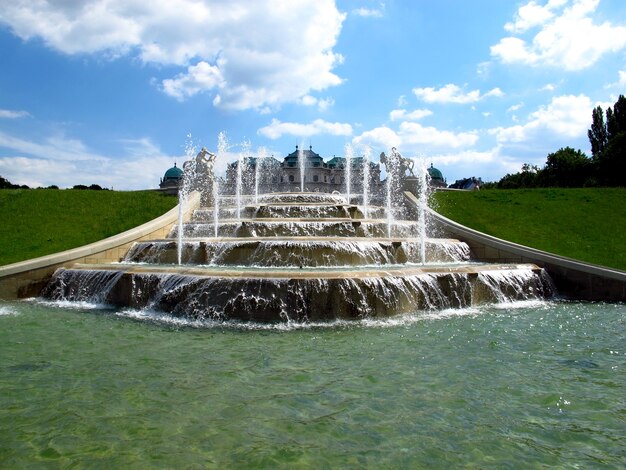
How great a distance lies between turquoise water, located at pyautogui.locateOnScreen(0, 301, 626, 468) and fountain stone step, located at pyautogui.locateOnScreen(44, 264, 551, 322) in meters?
0.60

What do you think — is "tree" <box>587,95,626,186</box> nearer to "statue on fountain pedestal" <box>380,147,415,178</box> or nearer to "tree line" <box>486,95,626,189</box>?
"tree line" <box>486,95,626,189</box>

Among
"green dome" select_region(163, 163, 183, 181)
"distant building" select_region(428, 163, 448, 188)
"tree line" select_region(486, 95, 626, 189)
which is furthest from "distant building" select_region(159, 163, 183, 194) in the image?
"tree line" select_region(486, 95, 626, 189)

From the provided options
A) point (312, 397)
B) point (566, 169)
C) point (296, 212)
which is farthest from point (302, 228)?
point (566, 169)

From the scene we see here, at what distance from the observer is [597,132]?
173ft

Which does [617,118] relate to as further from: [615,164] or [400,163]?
[400,163]

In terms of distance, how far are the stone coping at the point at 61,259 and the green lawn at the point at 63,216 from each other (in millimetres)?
1602

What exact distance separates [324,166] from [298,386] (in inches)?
2502

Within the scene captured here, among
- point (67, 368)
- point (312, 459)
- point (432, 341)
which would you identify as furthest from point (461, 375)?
point (67, 368)

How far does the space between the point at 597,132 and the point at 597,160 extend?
1285cm

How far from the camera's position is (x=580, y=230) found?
1688 centimetres

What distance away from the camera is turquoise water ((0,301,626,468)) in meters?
3.55

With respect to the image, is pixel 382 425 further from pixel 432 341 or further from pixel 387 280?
pixel 387 280

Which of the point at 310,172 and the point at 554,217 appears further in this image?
the point at 310,172

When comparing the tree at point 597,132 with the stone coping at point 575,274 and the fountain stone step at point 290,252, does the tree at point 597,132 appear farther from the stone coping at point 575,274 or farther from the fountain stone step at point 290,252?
the fountain stone step at point 290,252
